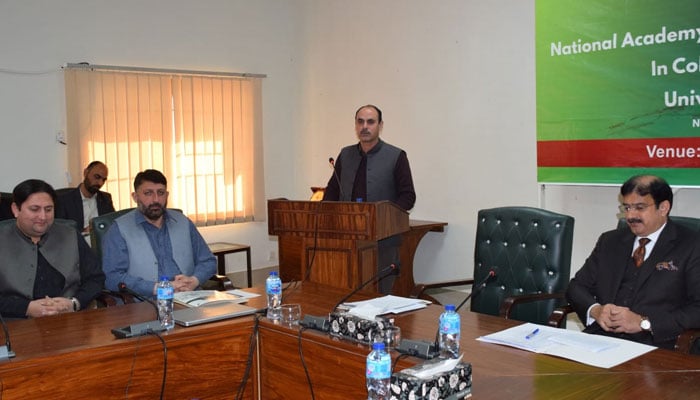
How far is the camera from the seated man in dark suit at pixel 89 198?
19.6 ft

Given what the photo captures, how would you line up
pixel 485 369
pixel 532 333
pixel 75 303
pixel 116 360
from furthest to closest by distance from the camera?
pixel 75 303 → pixel 532 333 → pixel 116 360 → pixel 485 369

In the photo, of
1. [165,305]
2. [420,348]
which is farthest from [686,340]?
[165,305]

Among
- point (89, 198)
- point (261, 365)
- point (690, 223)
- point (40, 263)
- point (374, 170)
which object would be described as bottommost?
point (261, 365)

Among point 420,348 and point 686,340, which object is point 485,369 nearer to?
point 420,348

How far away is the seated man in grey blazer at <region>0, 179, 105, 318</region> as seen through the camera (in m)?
3.32

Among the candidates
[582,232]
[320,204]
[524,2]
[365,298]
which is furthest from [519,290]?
[524,2]

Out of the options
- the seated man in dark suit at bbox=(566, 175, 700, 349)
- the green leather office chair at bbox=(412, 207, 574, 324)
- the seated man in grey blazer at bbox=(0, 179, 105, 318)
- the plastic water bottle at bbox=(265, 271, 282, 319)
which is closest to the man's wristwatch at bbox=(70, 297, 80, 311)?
the seated man in grey blazer at bbox=(0, 179, 105, 318)

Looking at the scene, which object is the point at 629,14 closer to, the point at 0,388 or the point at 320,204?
the point at 320,204

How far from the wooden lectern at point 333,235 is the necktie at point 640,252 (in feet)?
5.09

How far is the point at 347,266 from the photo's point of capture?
4.41m

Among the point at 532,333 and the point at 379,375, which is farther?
the point at 532,333

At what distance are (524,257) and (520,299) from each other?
0.39m

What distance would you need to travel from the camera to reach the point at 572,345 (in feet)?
8.07

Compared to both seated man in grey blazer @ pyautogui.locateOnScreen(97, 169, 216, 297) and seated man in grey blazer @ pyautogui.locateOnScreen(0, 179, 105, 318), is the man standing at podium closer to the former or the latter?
seated man in grey blazer @ pyautogui.locateOnScreen(97, 169, 216, 297)
